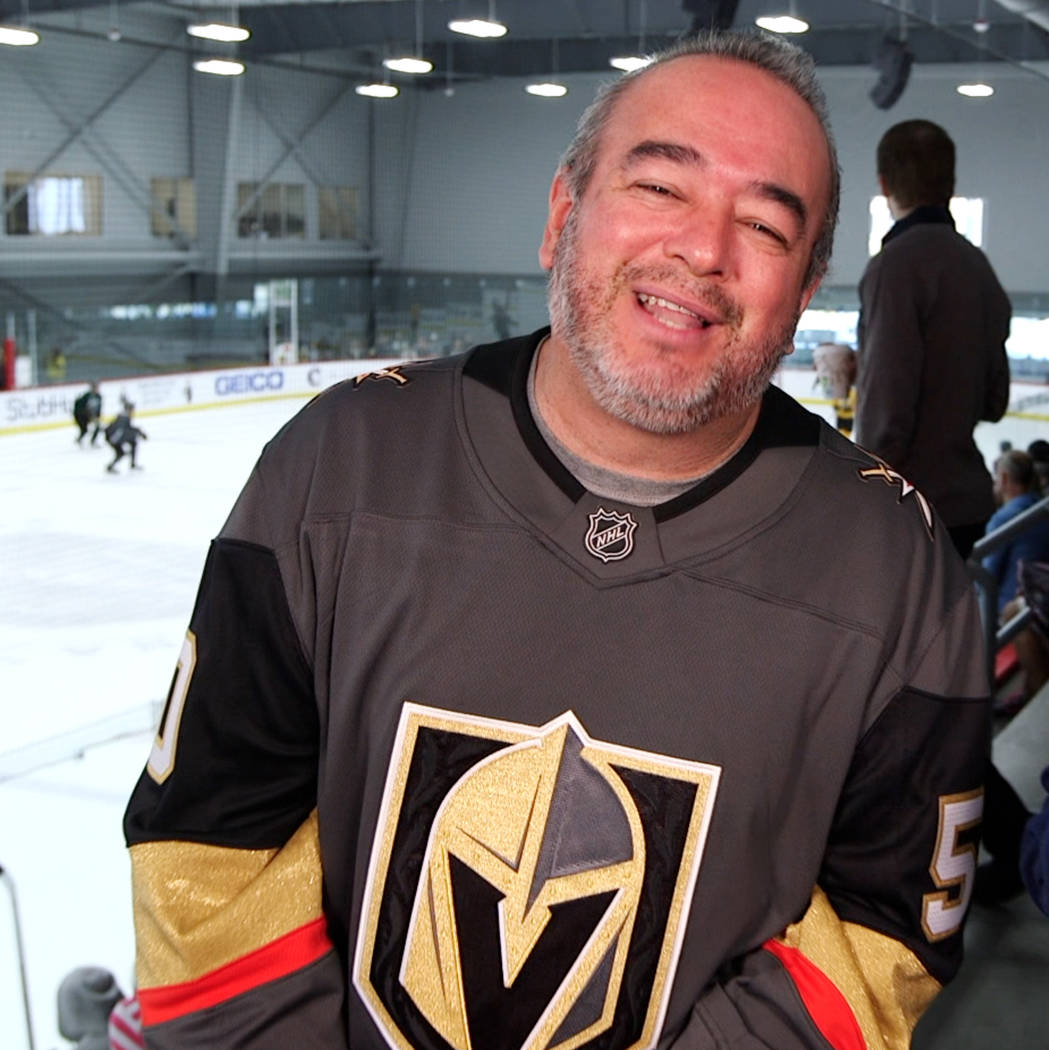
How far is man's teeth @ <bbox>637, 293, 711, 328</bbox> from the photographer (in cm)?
77

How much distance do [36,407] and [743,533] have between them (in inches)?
111

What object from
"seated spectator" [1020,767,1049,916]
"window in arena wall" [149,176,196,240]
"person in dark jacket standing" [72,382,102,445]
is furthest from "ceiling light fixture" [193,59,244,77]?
"seated spectator" [1020,767,1049,916]

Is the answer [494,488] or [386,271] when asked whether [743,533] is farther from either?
[386,271]

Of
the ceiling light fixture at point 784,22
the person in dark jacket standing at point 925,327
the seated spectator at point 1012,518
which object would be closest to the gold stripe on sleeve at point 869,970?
the person in dark jacket standing at point 925,327

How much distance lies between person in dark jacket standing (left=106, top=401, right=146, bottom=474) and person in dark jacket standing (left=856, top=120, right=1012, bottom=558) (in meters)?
2.38

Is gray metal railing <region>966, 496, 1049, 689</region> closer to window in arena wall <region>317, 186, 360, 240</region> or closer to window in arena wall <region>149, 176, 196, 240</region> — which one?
window in arena wall <region>317, 186, 360, 240</region>

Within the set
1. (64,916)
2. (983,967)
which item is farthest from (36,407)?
(983,967)

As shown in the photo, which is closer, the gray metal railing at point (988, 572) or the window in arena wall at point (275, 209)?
the gray metal railing at point (988, 572)

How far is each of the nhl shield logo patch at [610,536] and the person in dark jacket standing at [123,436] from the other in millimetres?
3181

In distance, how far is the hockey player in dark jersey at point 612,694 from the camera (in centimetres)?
76

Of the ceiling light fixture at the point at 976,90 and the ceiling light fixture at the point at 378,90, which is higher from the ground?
the ceiling light fixture at the point at 976,90

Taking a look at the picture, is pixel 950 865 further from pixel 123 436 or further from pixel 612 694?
pixel 123 436

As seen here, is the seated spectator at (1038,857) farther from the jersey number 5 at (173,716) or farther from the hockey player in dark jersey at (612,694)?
the jersey number 5 at (173,716)

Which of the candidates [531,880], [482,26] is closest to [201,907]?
[531,880]
